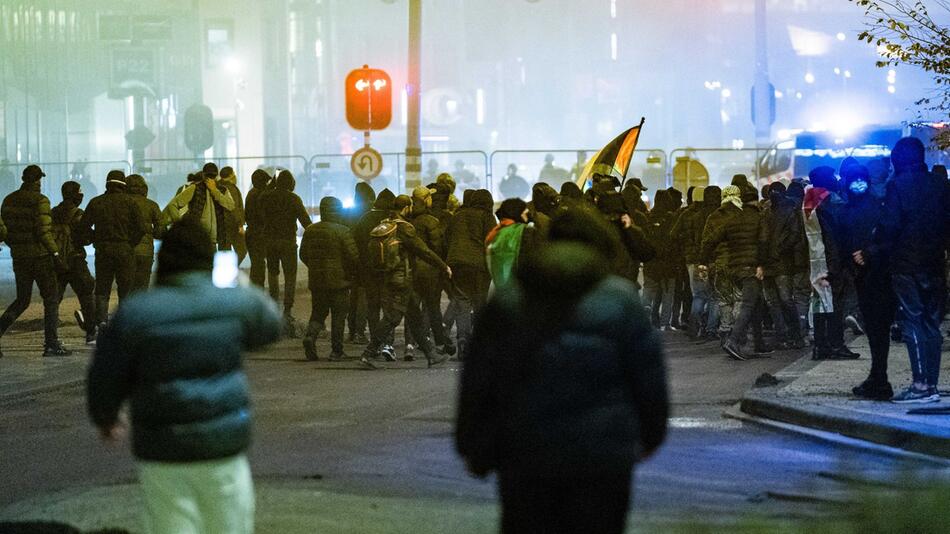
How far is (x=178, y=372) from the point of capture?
481 centimetres

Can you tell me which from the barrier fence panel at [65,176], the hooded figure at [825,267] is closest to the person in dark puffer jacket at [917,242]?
the hooded figure at [825,267]

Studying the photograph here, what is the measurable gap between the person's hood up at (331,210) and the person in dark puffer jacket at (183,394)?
31.8ft

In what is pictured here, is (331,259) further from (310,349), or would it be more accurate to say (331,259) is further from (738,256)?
(738,256)

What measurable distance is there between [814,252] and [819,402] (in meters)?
3.51

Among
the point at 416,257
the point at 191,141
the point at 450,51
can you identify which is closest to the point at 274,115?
the point at 450,51

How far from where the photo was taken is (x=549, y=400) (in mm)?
4164

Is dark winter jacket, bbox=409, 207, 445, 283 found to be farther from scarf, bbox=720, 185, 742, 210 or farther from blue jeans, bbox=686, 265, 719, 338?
blue jeans, bbox=686, 265, 719, 338

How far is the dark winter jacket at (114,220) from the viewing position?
15.5 meters

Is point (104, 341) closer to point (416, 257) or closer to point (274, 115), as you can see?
point (416, 257)

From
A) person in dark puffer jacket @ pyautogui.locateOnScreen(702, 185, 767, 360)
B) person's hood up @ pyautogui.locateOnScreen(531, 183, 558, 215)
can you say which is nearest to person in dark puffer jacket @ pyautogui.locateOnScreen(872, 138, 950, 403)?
person's hood up @ pyautogui.locateOnScreen(531, 183, 558, 215)

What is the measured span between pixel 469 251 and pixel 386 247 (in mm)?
957

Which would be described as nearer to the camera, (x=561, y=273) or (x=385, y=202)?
(x=561, y=273)

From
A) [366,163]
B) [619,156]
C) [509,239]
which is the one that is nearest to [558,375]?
[509,239]

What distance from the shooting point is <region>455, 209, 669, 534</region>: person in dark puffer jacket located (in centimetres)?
415
